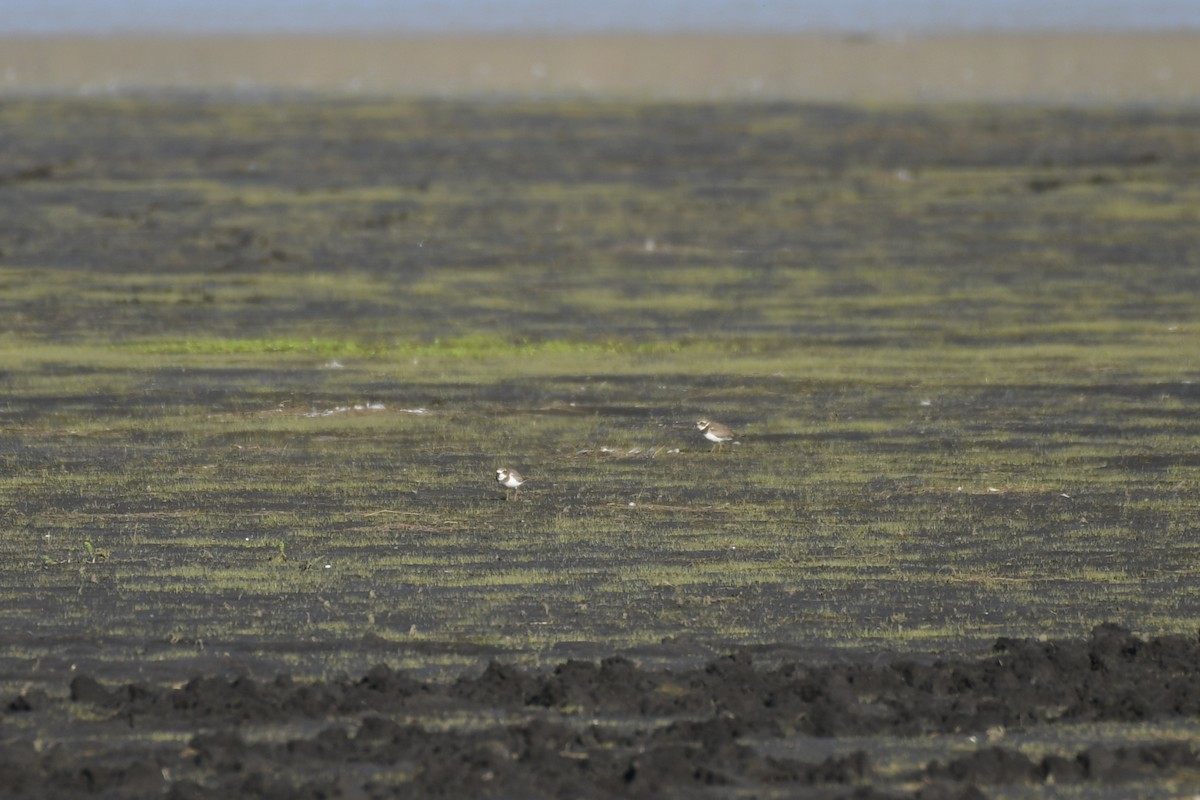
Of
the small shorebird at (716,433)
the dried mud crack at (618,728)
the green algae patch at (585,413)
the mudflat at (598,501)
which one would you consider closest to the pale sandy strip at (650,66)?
the green algae patch at (585,413)

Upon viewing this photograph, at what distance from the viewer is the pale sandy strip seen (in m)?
53.3

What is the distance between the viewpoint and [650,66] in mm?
64812

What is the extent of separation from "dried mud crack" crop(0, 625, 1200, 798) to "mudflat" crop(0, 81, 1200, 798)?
17mm

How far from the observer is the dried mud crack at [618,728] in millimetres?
6723

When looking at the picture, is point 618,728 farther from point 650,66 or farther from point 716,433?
point 650,66

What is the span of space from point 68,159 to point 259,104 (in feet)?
47.7

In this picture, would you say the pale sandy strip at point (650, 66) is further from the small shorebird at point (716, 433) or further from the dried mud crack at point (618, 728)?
the dried mud crack at point (618, 728)

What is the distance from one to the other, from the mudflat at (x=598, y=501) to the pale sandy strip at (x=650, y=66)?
2720 centimetres

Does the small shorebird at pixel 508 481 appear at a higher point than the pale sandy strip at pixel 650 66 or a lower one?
higher

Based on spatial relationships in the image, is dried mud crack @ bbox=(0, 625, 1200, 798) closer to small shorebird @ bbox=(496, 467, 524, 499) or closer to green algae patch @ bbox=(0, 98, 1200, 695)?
green algae patch @ bbox=(0, 98, 1200, 695)

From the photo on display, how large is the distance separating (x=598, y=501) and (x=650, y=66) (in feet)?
179

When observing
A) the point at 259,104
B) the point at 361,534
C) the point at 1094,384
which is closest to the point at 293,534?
the point at 361,534

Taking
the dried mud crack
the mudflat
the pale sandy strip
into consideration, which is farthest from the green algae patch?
the pale sandy strip

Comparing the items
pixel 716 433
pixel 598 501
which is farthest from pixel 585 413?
pixel 598 501
